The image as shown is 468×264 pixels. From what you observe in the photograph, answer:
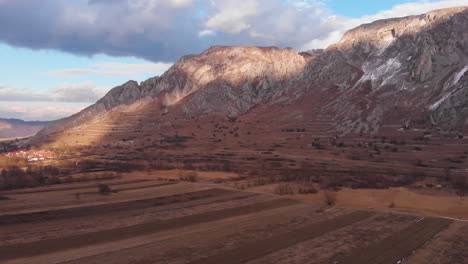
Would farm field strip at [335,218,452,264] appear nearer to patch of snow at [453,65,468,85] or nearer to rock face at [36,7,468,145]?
rock face at [36,7,468,145]

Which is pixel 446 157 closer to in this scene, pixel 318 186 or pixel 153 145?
pixel 318 186

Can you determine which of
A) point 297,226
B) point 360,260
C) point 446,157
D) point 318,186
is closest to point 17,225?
point 297,226

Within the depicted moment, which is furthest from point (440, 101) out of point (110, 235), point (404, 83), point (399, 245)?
point (110, 235)

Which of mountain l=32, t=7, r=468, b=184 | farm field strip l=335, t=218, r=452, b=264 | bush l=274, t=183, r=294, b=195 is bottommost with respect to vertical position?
farm field strip l=335, t=218, r=452, b=264

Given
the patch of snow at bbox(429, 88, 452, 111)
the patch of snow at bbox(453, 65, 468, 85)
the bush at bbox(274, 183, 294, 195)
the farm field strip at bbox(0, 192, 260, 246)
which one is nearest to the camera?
the farm field strip at bbox(0, 192, 260, 246)

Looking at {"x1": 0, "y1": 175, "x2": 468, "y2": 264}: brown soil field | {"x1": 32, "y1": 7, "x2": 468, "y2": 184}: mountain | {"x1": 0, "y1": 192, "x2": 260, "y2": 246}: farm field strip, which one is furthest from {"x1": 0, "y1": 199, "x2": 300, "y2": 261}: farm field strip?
{"x1": 32, "y1": 7, "x2": 468, "y2": 184}: mountain

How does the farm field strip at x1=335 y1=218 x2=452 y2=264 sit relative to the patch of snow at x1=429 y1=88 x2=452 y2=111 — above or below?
below

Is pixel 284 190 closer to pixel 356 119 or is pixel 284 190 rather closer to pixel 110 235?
pixel 110 235
